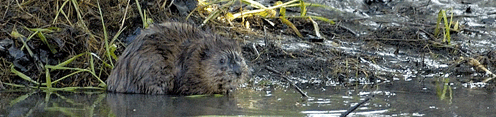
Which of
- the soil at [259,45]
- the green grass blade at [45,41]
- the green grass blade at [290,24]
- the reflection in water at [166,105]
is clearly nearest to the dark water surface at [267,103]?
the reflection in water at [166,105]

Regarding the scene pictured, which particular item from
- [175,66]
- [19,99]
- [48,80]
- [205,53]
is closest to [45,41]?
[48,80]

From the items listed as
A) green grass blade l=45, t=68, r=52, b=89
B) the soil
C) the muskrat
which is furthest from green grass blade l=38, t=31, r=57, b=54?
the muskrat

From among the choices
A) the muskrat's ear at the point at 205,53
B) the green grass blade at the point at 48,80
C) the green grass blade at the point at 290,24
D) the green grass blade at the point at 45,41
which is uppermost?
the green grass blade at the point at 290,24

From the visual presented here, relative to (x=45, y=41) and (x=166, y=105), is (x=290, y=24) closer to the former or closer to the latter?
(x=45, y=41)

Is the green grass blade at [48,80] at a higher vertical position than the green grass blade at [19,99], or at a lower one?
higher

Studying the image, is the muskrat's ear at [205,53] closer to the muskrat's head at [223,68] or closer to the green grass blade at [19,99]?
the muskrat's head at [223,68]

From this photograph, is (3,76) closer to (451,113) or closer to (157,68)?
(157,68)

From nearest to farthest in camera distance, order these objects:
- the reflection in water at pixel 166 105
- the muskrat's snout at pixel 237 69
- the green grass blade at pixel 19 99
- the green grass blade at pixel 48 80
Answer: the reflection in water at pixel 166 105, the green grass blade at pixel 19 99, the muskrat's snout at pixel 237 69, the green grass blade at pixel 48 80
